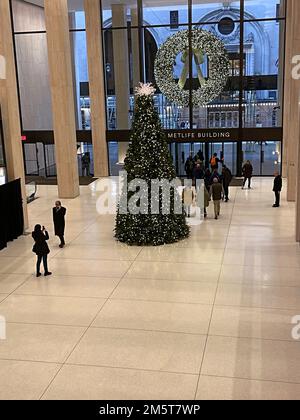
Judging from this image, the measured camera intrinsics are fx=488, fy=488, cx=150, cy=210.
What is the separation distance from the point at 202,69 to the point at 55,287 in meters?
16.7

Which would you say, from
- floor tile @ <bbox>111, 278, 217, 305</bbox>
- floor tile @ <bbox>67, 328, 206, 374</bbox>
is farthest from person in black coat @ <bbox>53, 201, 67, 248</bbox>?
floor tile @ <bbox>67, 328, 206, 374</bbox>

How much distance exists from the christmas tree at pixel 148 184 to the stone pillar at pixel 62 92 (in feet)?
24.1

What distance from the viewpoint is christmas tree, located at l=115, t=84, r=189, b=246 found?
40.9 feet

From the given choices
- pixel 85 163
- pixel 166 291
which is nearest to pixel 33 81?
pixel 85 163

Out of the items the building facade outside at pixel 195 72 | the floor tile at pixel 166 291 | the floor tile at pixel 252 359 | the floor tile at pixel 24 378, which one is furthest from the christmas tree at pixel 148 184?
the building facade outside at pixel 195 72

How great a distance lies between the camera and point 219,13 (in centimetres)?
2323

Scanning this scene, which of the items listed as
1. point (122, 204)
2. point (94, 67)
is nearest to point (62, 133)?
point (94, 67)

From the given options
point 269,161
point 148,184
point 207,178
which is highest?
point 148,184

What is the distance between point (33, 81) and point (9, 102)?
15941 millimetres

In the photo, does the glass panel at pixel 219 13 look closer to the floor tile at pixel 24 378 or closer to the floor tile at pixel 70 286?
the floor tile at pixel 70 286

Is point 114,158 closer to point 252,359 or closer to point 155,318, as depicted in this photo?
point 155,318

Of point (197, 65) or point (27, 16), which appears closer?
point (197, 65)

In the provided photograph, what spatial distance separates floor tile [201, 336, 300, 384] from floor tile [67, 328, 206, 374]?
0.69 feet
